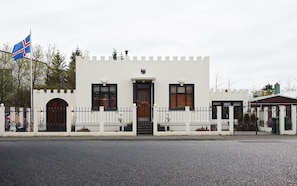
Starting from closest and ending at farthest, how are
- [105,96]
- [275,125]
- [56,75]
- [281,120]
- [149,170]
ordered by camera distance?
[149,170]
[281,120]
[275,125]
[105,96]
[56,75]

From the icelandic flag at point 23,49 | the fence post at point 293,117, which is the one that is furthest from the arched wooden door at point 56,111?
the fence post at point 293,117

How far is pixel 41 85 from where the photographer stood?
37719mm

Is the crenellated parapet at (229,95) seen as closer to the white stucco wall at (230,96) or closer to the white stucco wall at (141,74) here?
the white stucco wall at (230,96)

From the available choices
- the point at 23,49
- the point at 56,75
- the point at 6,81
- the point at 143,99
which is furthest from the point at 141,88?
the point at 56,75

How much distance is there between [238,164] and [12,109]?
1509cm

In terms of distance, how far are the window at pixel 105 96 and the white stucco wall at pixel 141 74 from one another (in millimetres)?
300

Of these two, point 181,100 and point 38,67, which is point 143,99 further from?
point 38,67

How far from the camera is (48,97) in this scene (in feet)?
82.5

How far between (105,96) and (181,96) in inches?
206

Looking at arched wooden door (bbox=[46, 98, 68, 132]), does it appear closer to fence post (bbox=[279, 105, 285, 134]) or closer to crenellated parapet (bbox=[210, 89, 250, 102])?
crenellated parapet (bbox=[210, 89, 250, 102])

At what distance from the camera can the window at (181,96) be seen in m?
23.8

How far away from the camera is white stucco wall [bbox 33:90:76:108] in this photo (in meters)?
25.0

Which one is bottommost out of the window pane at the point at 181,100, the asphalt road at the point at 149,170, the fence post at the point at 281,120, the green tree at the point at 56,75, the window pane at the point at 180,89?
the asphalt road at the point at 149,170

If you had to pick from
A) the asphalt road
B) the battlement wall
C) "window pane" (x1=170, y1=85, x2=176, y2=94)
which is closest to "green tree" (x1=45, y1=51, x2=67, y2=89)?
the battlement wall
